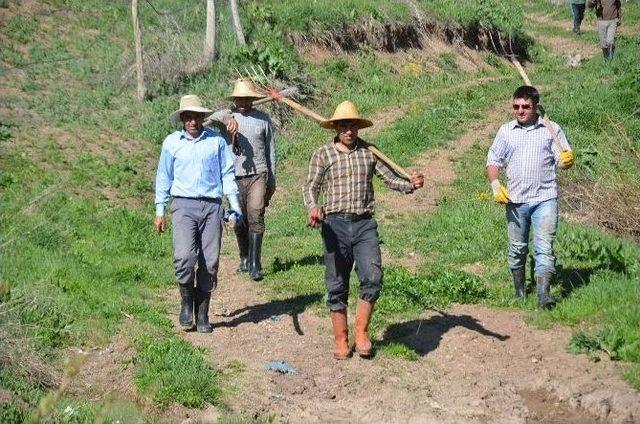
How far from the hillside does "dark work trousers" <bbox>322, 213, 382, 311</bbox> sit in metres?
0.61

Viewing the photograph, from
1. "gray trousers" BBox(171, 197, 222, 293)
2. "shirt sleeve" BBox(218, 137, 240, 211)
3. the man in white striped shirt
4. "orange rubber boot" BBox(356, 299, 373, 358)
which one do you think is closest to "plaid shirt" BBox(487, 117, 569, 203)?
the man in white striped shirt

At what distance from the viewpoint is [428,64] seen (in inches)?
922

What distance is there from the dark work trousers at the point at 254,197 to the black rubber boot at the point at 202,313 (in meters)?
1.93

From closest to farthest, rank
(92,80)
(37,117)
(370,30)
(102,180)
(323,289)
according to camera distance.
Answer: (323,289), (102,180), (37,117), (92,80), (370,30)

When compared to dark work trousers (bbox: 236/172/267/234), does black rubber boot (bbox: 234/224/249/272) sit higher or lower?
lower

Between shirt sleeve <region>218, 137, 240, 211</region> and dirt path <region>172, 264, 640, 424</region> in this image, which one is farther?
shirt sleeve <region>218, 137, 240, 211</region>

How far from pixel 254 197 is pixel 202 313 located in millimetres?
2042

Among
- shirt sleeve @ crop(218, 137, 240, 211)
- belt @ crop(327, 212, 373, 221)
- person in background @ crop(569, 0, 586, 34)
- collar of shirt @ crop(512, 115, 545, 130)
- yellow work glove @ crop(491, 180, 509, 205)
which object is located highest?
person in background @ crop(569, 0, 586, 34)

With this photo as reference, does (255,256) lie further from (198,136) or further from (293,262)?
(198,136)

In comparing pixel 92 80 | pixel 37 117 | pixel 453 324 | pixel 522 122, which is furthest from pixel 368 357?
pixel 92 80

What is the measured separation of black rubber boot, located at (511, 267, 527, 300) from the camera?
346 inches

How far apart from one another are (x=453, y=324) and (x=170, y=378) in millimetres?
2784

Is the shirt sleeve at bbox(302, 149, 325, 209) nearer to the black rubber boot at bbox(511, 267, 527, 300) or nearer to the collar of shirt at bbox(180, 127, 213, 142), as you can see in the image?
the collar of shirt at bbox(180, 127, 213, 142)

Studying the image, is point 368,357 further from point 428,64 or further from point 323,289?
point 428,64
